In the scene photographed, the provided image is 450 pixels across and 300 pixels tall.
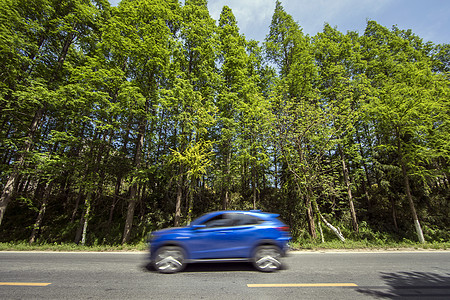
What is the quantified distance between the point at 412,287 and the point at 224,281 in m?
4.36

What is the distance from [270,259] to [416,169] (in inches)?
641

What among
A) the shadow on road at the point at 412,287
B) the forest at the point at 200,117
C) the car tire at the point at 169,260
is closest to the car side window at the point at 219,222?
the car tire at the point at 169,260

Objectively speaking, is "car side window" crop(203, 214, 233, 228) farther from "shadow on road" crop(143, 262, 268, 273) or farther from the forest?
the forest

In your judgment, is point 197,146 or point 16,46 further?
point 197,146

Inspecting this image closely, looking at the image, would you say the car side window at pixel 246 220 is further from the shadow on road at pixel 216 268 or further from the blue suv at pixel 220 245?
the shadow on road at pixel 216 268

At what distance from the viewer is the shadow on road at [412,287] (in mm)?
3578

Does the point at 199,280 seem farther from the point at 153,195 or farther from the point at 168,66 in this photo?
the point at 153,195

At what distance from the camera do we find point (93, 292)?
3592 mm

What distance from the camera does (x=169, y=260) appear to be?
5.00 meters

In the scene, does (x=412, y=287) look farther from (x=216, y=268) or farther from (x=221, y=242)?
(x=216, y=268)

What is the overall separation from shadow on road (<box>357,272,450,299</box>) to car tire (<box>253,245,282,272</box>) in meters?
1.94

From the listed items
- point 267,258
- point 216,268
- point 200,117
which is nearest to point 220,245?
point 216,268

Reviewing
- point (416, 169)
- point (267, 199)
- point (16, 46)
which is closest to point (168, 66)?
point (16, 46)

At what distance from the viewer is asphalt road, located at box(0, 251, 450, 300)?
3.53 m
